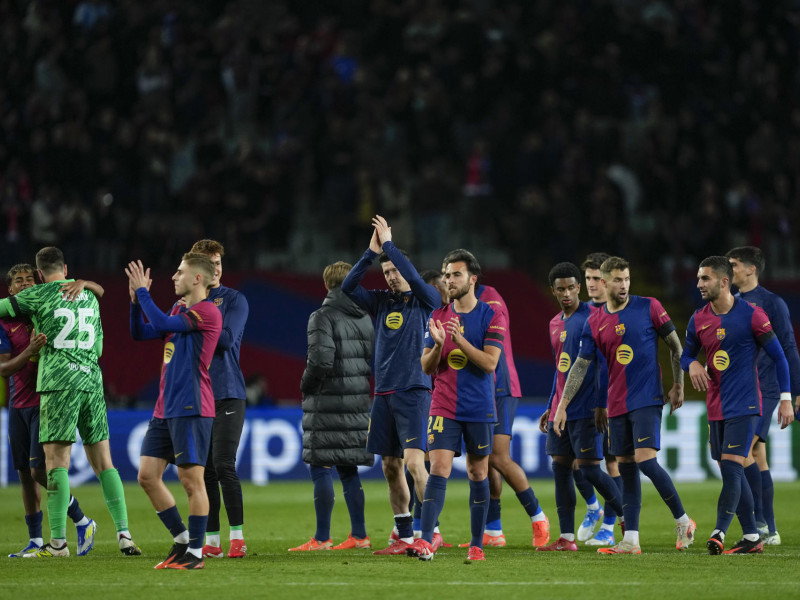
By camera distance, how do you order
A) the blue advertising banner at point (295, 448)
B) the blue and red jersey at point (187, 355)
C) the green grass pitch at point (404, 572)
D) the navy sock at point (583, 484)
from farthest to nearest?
the blue advertising banner at point (295, 448) → the navy sock at point (583, 484) → the blue and red jersey at point (187, 355) → the green grass pitch at point (404, 572)

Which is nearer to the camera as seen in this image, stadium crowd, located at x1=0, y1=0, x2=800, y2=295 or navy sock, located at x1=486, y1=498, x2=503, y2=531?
navy sock, located at x1=486, y1=498, x2=503, y2=531

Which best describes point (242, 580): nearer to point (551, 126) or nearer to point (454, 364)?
point (454, 364)

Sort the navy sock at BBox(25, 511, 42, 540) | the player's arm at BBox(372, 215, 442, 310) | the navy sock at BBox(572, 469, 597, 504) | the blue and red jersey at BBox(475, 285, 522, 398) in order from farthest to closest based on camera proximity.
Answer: the navy sock at BBox(572, 469, 597, 504) < the blue and red jersey at BBox(475, 285, 522, 398) < the navy sock at BBox(25, 511, 42, 540) < the player's arm at BBox(372, 215, 442, 310)

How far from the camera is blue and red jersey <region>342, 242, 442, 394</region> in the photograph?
362 inches

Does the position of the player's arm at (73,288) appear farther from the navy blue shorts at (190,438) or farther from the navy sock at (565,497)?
the navy sock at (565,497)

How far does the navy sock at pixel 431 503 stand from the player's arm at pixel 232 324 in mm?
1873

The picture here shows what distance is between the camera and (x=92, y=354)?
9.45 m

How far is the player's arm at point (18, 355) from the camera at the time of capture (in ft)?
30.0

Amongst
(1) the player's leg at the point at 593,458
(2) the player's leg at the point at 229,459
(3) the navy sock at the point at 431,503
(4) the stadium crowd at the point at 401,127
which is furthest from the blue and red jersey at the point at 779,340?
(4) the stadium crowd at the point at 401,127

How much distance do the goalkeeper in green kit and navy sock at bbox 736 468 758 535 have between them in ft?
15.3

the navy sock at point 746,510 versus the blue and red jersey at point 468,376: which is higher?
the blue and red jersey at point 468,376

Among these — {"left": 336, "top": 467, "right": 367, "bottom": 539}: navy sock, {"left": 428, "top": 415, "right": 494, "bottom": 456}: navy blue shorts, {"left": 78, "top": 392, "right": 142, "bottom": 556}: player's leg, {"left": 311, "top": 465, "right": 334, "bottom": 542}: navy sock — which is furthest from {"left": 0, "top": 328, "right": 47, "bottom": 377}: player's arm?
{"left": 428, "top": 415, "right": 494, "bottom": 456}: navy blue shorts

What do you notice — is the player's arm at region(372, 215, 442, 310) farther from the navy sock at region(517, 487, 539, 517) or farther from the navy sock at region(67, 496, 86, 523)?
the navy sock at region(67, 496, 86, 523)

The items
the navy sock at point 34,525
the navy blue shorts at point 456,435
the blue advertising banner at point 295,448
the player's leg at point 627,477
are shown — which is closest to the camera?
the navy blue shorts at point 456,435
